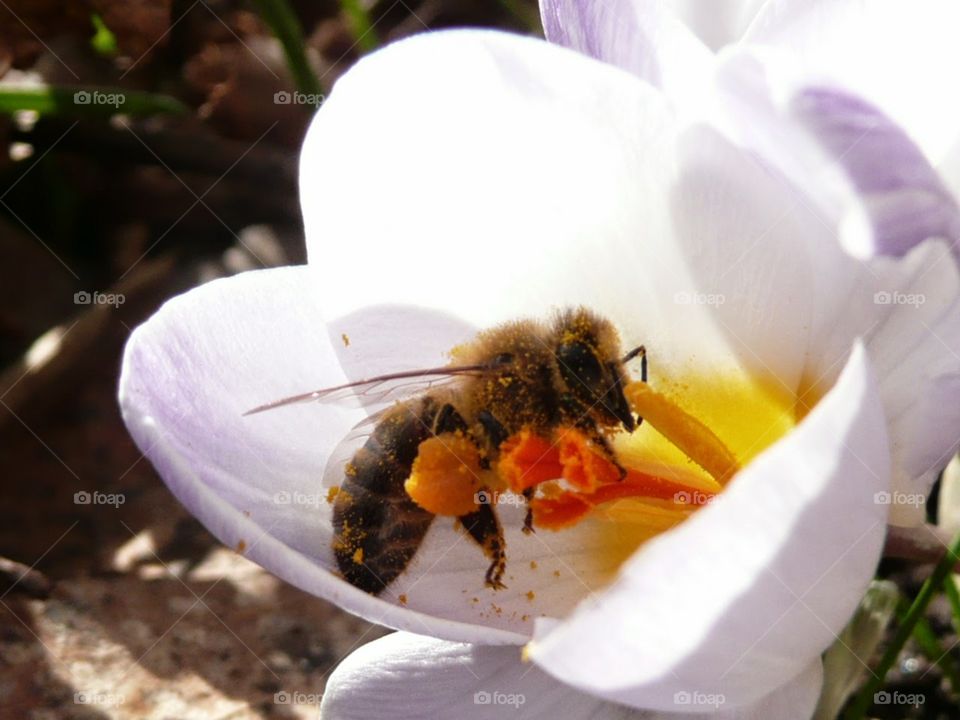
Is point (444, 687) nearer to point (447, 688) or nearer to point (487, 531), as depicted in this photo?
point (447, 688)

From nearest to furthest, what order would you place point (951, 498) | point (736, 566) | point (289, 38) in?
1. point (736, 566)
2. point (951, 498)
3. point (289, 38)

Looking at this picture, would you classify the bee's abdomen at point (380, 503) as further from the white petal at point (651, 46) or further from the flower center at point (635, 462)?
the white petal at point (651, 46)

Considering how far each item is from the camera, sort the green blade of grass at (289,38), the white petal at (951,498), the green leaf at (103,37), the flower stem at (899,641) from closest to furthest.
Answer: the flower stem at (899,641)
the white petal at (951,498)
the green blade of grass at (289,38)
the green leaf at (103,37)

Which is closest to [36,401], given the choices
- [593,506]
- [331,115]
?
[331,115]

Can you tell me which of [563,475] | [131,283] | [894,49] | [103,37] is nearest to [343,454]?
[563,475]

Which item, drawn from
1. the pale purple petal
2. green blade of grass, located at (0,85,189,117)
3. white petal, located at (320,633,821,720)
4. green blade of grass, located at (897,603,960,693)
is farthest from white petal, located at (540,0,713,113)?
green blade of grass, located at (0,85,189,117)

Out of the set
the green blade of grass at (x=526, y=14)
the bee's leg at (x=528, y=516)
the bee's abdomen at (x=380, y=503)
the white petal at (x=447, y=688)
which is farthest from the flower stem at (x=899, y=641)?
the green blade of grass at (x=526, y=14)

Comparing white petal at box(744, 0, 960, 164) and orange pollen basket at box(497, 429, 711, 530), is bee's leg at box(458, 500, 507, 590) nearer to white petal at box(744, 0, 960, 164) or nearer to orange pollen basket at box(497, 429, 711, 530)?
orange pollen basket at box(497, 429, 711, 530)
